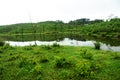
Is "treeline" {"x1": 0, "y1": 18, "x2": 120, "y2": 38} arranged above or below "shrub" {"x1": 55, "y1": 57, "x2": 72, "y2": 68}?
above

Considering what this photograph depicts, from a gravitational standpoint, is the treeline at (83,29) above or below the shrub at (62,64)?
above

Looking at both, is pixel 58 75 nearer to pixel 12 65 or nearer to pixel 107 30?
pixel 12 65

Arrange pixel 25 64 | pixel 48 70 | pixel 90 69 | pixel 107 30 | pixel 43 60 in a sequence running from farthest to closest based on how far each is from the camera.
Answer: pixel 107 30 < pixel 43 60 < pixel 25 64 < pixel 48 70 < pixel 90 69

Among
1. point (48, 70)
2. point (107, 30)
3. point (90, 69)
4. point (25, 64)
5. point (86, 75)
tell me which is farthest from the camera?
point (107, 30)

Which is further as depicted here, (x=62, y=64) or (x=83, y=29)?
(x=83, y=29)

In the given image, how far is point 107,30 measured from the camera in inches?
3009

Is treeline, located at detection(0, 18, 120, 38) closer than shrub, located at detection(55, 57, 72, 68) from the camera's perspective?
No

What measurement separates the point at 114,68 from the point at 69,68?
3579mm

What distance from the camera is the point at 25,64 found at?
1609 cm

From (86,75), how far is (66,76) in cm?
145

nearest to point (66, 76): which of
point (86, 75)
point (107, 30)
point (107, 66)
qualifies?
point (86, 75)

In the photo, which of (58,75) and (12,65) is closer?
(58,75)

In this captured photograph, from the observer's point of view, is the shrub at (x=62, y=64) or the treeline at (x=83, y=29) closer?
the shrub at (x=62, y=64)

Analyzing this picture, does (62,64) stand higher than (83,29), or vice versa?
(83,29)
